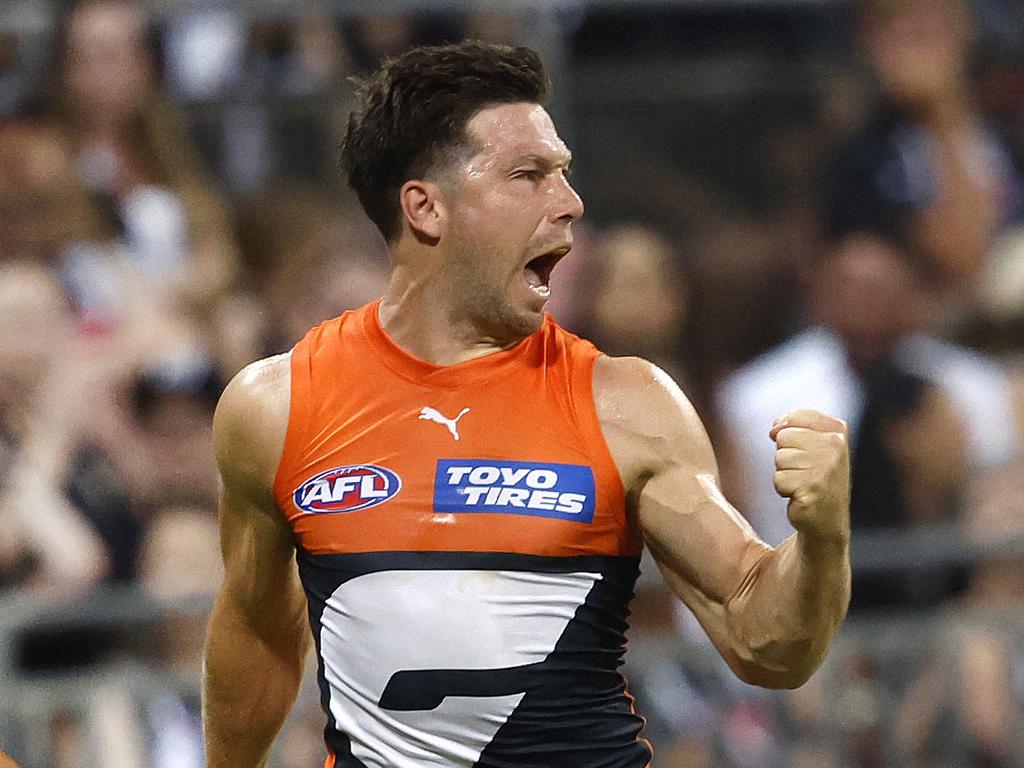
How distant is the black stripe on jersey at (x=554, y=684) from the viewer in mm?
3484

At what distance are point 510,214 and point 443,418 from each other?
43 centimetres

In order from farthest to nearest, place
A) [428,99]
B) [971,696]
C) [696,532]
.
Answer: [971,696] → [428,99] → [696,532]

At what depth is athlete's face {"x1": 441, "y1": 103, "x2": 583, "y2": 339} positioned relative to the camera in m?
3.61

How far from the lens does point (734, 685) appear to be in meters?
6.23

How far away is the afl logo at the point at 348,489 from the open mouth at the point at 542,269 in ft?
1.56

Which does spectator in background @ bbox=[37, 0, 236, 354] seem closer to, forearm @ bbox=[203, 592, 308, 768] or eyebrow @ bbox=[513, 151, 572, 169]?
forearm @ bbox=[203, 592, 308, 768]

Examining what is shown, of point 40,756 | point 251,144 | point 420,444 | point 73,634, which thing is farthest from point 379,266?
point 420,444

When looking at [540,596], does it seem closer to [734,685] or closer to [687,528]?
[687,528]

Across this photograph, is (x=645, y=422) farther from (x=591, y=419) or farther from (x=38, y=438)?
(x=38, y=438)

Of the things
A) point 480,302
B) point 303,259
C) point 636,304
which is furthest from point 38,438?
point 480,302

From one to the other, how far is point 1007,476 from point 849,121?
2346 mm

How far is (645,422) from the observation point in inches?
139

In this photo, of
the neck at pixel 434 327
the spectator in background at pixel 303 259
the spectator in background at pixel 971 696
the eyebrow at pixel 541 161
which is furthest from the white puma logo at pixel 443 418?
the spectator in background at pixel 303 259

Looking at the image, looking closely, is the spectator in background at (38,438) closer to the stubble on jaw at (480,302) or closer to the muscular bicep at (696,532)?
the stubble on jaw at (480,302)
